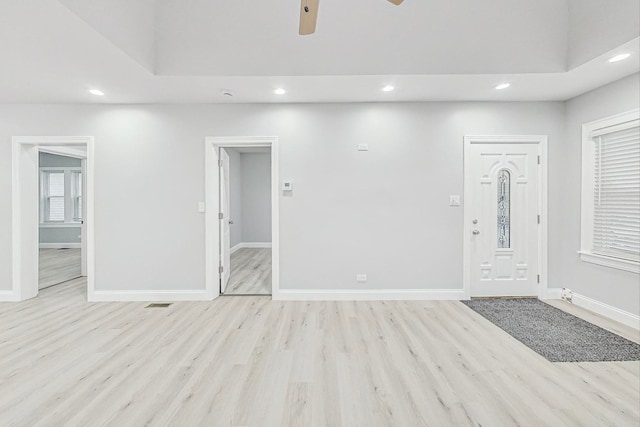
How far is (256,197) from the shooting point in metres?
8.64

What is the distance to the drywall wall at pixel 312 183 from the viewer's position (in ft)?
13.1

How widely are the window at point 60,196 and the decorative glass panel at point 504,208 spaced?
9966 millimetres

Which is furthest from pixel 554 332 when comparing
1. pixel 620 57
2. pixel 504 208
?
pixel 620 57

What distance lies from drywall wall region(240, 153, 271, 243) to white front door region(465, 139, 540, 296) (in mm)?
5659

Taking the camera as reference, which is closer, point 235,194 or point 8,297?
point 8,297

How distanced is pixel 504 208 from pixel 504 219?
0.14m

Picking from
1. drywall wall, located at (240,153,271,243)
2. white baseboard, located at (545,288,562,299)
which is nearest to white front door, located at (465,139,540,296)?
white baseboard, located at (545,288,562,299)

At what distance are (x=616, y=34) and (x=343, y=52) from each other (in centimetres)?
223

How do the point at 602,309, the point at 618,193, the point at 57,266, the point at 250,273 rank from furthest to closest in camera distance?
1. the point at 57,266
2. the point at 250,273
3. the point at 602,309
4. the point at 618,193

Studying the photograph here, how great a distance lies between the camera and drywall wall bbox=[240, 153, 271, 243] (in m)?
8.59

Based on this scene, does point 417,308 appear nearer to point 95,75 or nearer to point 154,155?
point 154,155

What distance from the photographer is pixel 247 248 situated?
843 cm

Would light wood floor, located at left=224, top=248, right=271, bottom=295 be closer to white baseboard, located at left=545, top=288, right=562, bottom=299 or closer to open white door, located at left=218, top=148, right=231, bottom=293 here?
open white door, located at left=218, top=148, right=231, bottom=293

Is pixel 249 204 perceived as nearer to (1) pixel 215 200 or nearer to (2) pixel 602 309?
(1) pixel 215 200
